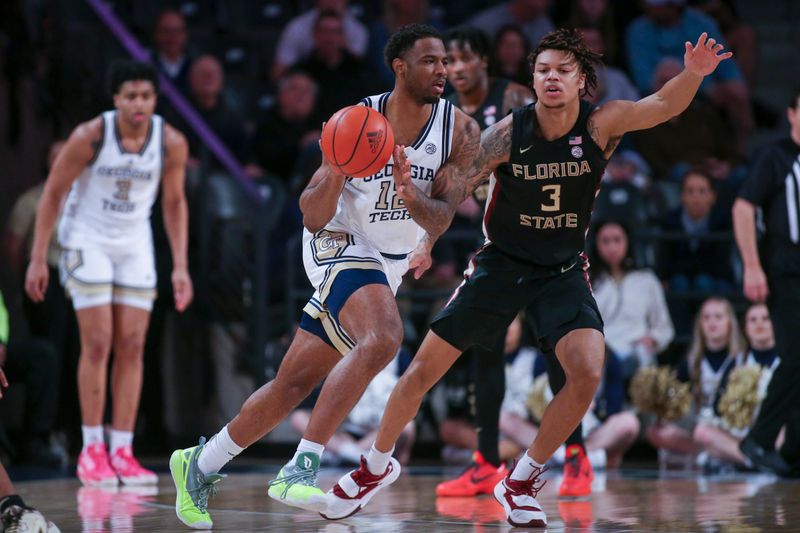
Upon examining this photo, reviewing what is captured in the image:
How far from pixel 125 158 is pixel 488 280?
2833 mm

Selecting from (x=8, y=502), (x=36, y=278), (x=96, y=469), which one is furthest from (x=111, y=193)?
(x=8, y=502)

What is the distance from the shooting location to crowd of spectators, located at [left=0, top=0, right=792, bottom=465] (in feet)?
30.3

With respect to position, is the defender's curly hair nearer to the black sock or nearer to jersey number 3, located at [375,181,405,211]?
jersey number 3, located at [375,181,405,211]

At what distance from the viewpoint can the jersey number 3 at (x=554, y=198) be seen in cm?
537

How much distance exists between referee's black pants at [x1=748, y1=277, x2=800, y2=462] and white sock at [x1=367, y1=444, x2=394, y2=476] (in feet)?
10.5

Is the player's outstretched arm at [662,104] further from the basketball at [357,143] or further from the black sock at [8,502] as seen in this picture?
the black sock at [8,502]

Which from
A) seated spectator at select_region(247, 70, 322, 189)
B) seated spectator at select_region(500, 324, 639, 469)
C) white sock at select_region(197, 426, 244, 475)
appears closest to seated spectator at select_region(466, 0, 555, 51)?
seated spectator at select_region(247, 70, 322, 189)

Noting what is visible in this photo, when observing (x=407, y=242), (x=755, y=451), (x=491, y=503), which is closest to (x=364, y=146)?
(x=407, y=242)

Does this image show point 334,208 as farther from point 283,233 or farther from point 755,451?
point 283,233

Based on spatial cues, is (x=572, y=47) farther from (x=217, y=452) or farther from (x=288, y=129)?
(x=288, y=129)

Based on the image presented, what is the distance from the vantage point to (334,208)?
509cm

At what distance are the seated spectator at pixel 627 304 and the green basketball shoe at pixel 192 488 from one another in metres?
4.52

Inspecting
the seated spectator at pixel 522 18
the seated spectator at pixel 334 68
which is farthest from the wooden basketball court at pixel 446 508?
the seated spectator at pixel 522 18

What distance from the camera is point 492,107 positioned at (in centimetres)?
680
